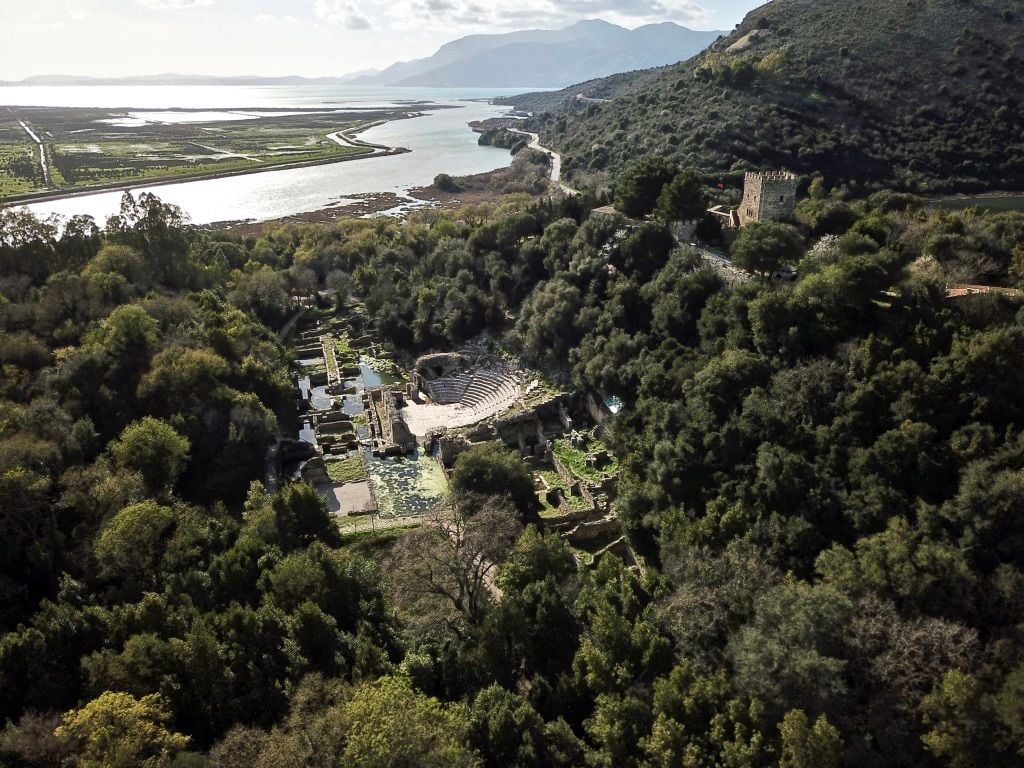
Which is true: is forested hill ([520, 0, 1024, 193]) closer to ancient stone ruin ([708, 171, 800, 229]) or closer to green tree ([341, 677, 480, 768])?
ancient stone ruin ([708, 171, 800, 229])

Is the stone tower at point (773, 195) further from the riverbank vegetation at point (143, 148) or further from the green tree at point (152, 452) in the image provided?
Result: the riverbank vegetation at point (143, 148)

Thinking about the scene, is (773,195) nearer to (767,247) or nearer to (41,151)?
(767,247)

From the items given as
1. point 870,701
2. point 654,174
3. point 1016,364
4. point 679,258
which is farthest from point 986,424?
point 654,174

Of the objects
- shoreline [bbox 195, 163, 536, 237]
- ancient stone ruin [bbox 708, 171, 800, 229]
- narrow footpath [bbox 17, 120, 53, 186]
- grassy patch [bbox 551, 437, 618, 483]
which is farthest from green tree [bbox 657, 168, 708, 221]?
narrow footpath [bbox 17, 120, 53, 186]

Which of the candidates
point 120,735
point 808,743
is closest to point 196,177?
point 120,735

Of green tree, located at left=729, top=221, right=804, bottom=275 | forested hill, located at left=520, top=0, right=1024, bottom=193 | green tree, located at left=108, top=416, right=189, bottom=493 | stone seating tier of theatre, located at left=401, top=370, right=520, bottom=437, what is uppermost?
forested hill, located at left=520, top=0, right=1024, bottom=193

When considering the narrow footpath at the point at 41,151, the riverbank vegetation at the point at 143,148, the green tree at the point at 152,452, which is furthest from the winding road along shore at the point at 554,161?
the narrow footpath at the point at 41,151
